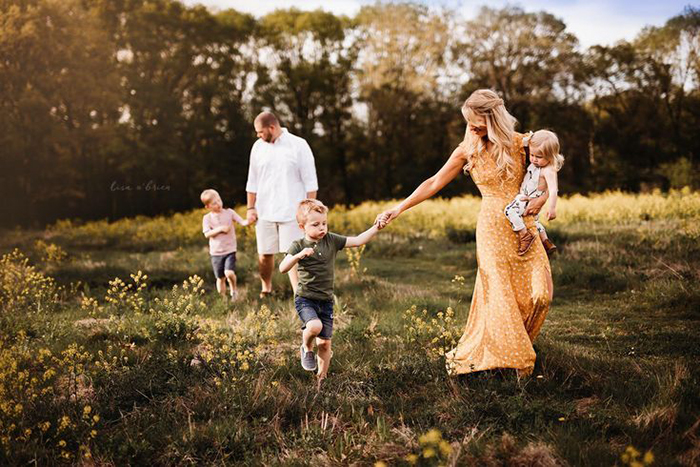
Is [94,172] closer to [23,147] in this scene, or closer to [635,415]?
[23,147]

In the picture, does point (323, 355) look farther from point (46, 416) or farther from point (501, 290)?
point (46, 416)

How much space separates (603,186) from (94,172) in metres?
26.2

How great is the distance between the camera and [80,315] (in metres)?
7.23

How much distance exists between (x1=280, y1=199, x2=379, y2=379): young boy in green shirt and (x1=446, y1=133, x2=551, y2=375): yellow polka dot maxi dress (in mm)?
959

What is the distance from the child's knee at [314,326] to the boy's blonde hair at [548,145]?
7.07ft

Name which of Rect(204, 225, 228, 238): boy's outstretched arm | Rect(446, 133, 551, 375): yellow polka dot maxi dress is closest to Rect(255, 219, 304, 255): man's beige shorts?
Rect(204, 225, 228, 238): boy's outstretched arm

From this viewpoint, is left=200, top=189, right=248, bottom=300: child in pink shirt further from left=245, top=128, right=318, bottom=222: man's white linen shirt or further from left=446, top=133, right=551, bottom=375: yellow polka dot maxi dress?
left=446, top=133, right=551, bottom=375: yellow polka dot maxi dress

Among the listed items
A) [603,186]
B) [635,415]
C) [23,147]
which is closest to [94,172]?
[23,147]

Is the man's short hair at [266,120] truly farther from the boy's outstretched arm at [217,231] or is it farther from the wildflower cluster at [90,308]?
the wildflower cluster at [90,308]

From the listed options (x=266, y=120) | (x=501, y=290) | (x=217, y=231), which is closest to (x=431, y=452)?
(x=501, y=290)

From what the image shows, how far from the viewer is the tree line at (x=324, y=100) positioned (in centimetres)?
2609

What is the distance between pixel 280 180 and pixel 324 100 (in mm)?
27435

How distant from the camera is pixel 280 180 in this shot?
7.47 metres

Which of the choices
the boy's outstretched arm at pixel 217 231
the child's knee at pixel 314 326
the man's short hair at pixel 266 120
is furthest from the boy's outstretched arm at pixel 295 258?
the boy's outstretched arm at pixel 217 231
